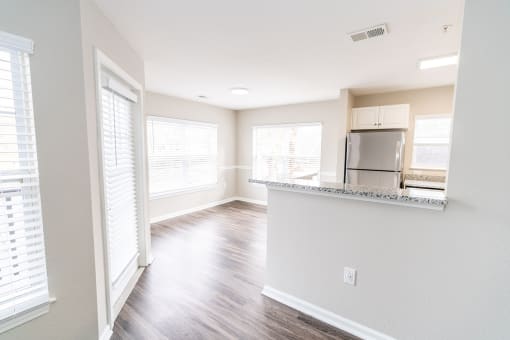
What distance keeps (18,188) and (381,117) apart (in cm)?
426

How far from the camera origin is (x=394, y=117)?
3539 millimetres

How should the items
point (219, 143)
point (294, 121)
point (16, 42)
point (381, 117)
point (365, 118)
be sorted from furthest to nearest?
point (219, 143)
point (294, 121)
point (365, 118)
point (381, 117)
point (16, 42)

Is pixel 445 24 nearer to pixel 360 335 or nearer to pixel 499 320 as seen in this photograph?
pixel 499 320

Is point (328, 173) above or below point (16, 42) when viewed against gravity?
below

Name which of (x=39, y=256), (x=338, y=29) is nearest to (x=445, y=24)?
(x=338, y=29)

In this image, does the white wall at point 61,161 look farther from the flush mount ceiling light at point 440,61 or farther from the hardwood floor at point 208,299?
the flush mount ceiling light at point 440,61

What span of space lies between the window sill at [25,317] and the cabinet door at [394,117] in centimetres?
432

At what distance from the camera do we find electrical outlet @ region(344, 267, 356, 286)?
172 centimetres

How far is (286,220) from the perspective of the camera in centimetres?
203

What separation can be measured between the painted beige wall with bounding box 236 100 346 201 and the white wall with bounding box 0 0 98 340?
3.55 m

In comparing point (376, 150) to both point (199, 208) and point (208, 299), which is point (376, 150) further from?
point (199, 208)

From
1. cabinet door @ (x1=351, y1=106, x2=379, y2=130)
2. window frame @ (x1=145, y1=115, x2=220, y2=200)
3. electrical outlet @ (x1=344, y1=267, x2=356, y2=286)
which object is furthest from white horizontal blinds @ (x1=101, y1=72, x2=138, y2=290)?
cabinet door @ (x1=351, y1=106, x2=379, y2=130)

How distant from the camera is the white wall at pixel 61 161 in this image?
4.09ft

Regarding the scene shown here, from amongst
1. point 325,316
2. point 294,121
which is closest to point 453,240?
point 325,316
